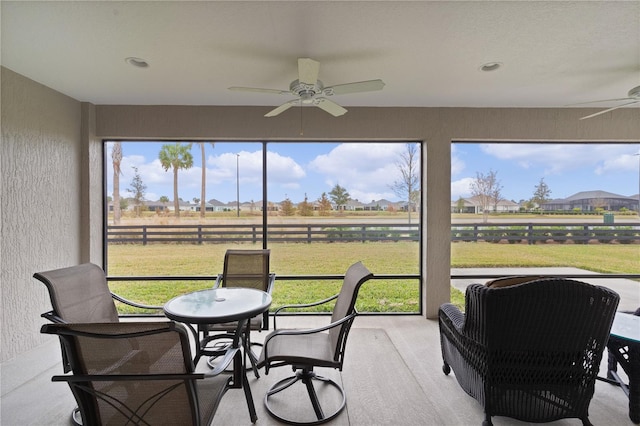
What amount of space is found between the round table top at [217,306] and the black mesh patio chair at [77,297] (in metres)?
0.61

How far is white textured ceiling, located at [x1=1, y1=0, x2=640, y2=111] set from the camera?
1977 mm

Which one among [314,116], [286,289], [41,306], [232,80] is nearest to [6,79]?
[232,80]

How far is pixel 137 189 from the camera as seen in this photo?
4098mm

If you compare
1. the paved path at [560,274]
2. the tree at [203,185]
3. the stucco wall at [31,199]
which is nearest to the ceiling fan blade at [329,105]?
the tree at [203,185]

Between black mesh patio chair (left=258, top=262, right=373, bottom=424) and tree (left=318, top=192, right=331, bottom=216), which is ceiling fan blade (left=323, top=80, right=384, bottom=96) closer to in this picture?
black mesh patio chair (left=258, top=262, right=373, bottom=424)

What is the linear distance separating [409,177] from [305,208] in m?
1.55

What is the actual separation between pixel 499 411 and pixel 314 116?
345cm

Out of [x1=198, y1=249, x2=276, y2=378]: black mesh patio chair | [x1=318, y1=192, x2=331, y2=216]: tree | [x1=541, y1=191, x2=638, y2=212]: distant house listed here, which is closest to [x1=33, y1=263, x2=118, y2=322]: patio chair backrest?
[x1=198, y1=249, x2=276, y2=378]: black mesh patio chair

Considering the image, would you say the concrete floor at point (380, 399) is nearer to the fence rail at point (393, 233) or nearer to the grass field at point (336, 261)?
the grass field at point (336, 261)

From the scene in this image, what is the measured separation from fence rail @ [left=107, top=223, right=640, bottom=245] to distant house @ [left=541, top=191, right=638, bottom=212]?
0.25 metres

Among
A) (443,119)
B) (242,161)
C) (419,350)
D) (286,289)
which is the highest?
(443,119)

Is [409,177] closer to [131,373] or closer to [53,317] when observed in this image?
[131,373]

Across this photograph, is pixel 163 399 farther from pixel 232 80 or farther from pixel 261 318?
pixel 232 80

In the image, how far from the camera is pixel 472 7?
1.96m
